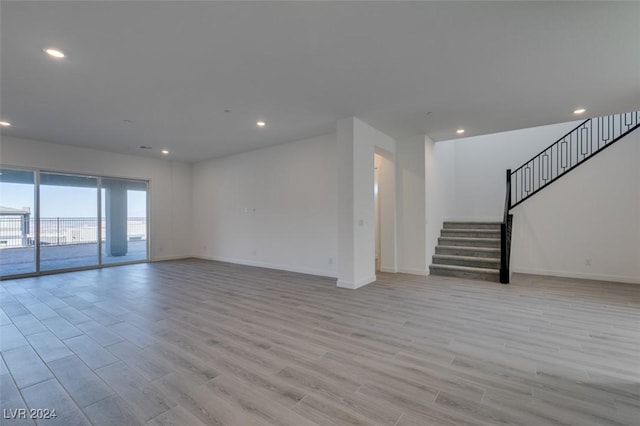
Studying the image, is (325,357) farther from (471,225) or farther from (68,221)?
(68,221)

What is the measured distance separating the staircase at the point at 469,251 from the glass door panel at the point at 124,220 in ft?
25.3

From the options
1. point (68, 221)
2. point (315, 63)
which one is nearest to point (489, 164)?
point (315, 63)

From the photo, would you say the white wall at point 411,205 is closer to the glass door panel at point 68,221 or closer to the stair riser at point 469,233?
the stair riser at point 469,233

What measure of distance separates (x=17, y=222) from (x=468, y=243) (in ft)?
32.1

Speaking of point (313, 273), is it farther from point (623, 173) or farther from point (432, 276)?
point (623, 173)

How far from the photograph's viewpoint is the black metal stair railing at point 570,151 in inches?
221

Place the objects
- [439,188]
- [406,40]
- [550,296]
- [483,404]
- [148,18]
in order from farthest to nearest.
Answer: [439,188] < [550,296] < [406,40] < [148,18] < [483,404]

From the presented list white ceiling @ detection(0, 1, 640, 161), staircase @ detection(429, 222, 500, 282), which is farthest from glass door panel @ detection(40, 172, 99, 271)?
staircase @ detection(429, 222, 500, 282)

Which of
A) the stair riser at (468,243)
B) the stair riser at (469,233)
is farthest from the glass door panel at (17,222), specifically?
the stair riser at (469,233)

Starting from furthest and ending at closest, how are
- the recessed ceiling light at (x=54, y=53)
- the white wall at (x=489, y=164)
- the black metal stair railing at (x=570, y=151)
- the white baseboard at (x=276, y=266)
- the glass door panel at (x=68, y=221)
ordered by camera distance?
the white wall at (x=489, y=164), the glass door panel at (x=68, y=221), the white baseboard at (x=276, y=266), the black metal stair railing at (x=570, y=151), the recessed ceiling light at (x=54, y=53)

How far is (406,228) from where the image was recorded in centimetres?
609

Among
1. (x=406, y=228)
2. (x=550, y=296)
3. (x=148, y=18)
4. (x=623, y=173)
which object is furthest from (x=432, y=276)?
(x=148, y=18)

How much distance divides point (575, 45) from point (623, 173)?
4.13 meters

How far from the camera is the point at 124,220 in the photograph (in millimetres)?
7398
